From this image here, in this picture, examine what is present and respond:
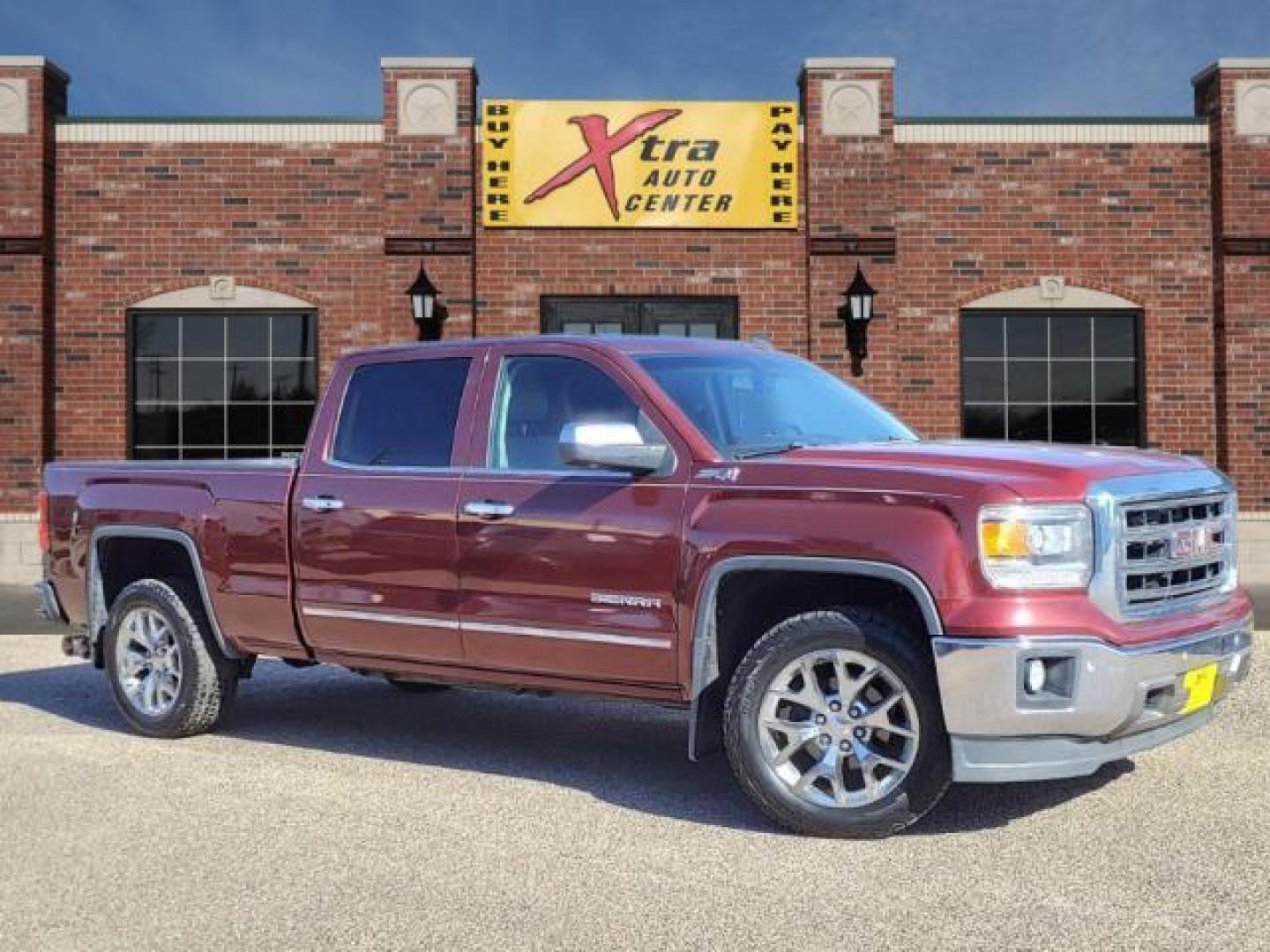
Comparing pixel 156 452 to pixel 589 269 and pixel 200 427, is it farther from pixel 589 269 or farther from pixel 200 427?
pixel 589 269

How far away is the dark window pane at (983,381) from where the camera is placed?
16.8 meters

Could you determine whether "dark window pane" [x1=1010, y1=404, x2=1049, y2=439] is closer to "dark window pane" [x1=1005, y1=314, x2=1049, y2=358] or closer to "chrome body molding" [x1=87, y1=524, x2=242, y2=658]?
"dark window pane" [x1=1005, y1=314, x2=1049, y2=358]

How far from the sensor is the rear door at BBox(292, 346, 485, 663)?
6043 millimetres

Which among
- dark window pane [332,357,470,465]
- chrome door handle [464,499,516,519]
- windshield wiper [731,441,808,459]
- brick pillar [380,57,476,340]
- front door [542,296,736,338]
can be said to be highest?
brick pillar [380,57,476,340]

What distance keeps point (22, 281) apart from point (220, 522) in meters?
11.3

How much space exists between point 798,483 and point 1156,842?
5.73 feet

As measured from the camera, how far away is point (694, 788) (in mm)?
5910

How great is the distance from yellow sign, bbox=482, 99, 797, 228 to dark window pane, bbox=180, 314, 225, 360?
3464 mm

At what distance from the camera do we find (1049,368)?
1681 centimetres

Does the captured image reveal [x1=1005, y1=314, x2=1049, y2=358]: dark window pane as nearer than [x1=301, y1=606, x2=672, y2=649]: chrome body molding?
No

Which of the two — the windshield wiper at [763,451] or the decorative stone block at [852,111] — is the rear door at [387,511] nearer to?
the windshield wiper at [763,451]

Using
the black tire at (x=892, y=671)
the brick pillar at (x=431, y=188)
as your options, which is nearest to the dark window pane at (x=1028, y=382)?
the brick pillar at (x=431, y=188)

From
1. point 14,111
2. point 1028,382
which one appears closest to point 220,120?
point 14,111

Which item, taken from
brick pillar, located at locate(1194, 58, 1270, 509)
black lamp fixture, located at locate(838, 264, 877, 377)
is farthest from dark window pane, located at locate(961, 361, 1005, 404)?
brick pillar, located at locate(1194, 58, 1270, 509)
